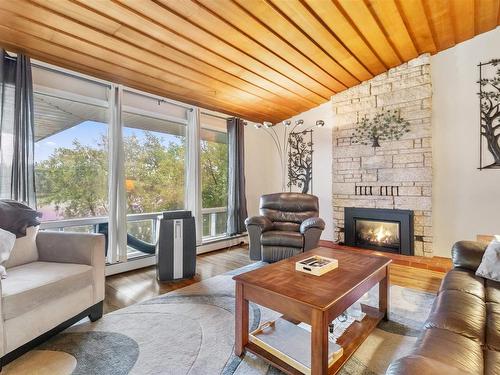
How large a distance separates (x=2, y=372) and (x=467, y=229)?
4.88 metres

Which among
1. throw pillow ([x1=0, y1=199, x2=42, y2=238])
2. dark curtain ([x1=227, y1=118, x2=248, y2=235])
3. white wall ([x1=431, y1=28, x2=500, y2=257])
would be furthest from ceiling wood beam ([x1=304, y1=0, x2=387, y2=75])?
throw pillow ([x1=0, y1=199, x2=42, y2=238])

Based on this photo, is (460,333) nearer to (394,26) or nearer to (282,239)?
(282,239)

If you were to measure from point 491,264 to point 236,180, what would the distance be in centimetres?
348

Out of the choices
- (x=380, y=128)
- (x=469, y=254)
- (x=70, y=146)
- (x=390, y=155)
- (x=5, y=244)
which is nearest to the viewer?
(x=5, y=244)

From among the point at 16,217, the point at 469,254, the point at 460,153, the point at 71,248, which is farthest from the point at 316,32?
the point at 16,217

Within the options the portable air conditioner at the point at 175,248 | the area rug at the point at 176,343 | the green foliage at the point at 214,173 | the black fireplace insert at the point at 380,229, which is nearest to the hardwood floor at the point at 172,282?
the portable air conditioner at the point at 175,248

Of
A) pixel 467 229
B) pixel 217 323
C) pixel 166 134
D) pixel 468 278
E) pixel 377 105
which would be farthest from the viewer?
pixel 377 105

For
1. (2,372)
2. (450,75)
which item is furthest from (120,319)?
(450,75)

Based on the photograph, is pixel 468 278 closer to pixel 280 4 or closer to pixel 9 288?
pixel 280 4

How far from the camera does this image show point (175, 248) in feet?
10.00

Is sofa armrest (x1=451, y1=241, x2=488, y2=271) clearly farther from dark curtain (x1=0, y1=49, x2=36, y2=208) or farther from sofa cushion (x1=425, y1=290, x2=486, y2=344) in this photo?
dark curtain (x1=0, y1=49, x2=36, y2=208)

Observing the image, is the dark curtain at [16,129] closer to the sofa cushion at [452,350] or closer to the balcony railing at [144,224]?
the balcony railing at [144,224]

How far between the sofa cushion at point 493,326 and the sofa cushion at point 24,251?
9.62ft

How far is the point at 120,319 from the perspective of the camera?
2.15 meters
